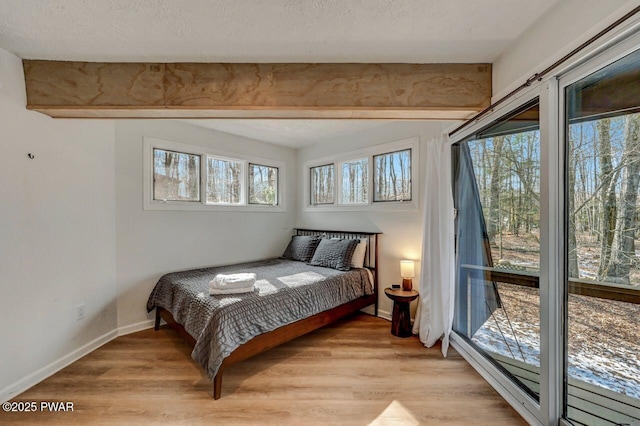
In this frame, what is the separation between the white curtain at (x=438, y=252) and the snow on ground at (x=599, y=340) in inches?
26.7

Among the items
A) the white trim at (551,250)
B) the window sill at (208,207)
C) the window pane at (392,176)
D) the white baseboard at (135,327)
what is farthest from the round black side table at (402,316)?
the white baseboard at (135,327)

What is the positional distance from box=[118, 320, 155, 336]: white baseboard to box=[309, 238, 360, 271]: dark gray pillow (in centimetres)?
198

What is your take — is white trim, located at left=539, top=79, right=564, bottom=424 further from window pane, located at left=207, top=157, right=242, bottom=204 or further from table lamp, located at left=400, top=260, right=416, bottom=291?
window pane, located at left=207, top=157, right=242, bottom=204

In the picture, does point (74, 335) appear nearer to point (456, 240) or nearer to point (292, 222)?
point (292, 222)

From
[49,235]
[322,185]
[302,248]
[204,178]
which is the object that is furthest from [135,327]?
[322,185]

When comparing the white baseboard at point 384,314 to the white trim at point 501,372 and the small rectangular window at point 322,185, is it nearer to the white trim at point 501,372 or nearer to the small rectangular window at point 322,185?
the white trim at point 501,372

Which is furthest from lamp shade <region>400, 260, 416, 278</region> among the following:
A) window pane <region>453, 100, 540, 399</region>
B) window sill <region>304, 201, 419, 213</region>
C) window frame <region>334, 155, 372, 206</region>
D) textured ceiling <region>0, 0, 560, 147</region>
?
textured ceiling <region>0, 0, 560, 147</region>

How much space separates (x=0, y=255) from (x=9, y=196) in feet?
1.33

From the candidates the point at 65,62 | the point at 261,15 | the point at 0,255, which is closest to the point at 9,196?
the point at 0,255

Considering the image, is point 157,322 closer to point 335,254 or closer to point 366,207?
point 335,254

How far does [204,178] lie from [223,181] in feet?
0.98

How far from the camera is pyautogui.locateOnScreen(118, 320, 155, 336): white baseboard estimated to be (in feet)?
8.82

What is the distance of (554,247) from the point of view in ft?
4.60

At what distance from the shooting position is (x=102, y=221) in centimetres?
250
